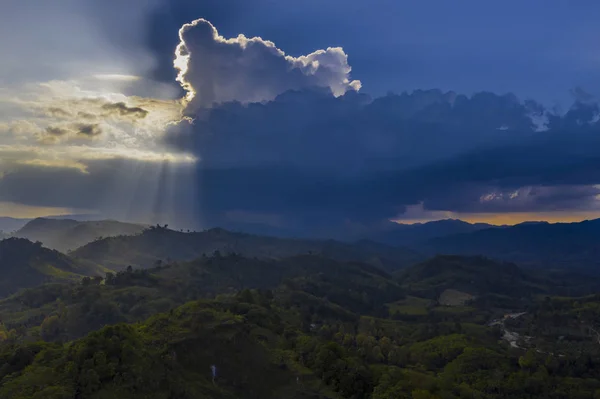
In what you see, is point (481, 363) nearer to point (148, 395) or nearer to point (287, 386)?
point (287, 386)

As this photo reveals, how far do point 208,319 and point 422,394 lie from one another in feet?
227

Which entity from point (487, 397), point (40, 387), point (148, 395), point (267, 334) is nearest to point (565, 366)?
point (487, 397)

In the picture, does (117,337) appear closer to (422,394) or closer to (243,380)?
(243,380)

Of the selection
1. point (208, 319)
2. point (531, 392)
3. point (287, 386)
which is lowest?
point (531, 392)

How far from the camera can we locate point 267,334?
155 meters

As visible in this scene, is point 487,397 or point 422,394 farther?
point 487,397

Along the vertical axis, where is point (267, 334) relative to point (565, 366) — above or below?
above

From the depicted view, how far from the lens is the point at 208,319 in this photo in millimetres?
149625

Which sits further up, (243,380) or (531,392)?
(243,380)

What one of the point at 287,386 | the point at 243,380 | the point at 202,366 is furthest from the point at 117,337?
the point at 287,386

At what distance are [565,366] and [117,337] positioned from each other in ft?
593

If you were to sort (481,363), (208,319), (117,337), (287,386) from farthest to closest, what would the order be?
1. (481,363)
2. (208,319)
3. (287,386)
4. (117,337)

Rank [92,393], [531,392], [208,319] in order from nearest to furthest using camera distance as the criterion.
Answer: [92,393]
[208,319]
[531,392]

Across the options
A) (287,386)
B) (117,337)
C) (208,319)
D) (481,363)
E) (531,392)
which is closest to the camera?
(117,337)
